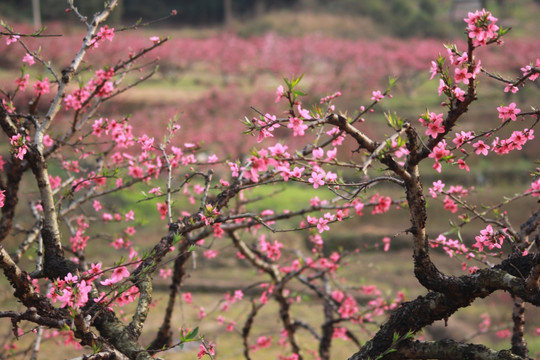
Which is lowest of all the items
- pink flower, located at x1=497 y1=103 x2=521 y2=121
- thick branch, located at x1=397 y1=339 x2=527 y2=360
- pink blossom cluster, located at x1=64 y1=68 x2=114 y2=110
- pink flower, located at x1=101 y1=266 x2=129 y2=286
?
thick branch, located at x1=397 y1=339 x2=527 y2=360

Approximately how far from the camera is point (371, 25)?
2297cm

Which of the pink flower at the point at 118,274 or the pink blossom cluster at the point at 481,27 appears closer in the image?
the pink blossom cluster at the point at 481,27

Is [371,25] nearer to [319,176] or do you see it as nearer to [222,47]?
[222,47]

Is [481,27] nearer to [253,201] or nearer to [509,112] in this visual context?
[509,112]

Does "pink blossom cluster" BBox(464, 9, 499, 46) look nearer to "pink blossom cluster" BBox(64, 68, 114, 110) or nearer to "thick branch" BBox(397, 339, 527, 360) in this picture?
"thick branch" BBox(397, 339, 527, 360)

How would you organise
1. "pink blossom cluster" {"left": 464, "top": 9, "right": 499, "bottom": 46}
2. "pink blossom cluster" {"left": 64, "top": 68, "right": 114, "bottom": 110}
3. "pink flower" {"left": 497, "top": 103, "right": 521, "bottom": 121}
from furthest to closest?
1. "pink blossom cluster" {"left": 64, "top": 68, "right": 114, "bottom": 110}
2. "pink flower" {"left": 497, "top": 103, "right": 521, "bottom": 121}
3. "pink blossom cluster" {"left": 464, "top": 9, "right": 499, "bottom": 46}

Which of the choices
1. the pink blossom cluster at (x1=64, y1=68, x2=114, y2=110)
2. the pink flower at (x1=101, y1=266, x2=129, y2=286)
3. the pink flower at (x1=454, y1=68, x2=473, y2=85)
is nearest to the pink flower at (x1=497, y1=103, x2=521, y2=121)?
the pink flower at (x1=454, y1=68, x2=473, y2=85)

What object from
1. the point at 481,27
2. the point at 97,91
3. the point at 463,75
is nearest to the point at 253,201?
the point at 97,91

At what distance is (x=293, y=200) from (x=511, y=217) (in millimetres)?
4344

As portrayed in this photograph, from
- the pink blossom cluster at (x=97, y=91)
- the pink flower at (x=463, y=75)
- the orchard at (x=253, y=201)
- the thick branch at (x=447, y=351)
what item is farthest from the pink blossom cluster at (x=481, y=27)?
the pink blossom cluster at (x=97, y=91)

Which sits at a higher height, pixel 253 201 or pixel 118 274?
pixel 253 201

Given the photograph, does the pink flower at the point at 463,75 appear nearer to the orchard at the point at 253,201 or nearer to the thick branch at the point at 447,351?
the orchard at the point at 253,201

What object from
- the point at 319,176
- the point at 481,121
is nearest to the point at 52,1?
the point at 481,121

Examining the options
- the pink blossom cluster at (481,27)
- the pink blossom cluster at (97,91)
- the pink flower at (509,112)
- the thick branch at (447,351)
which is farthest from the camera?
the pink blossom cluster at (97,91)
